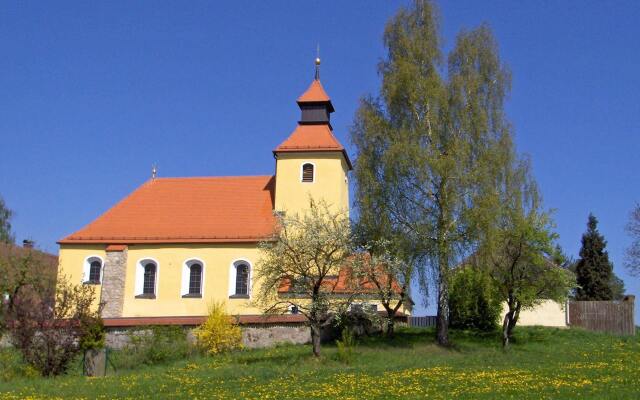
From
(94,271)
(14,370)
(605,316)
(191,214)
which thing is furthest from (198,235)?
(605,316)

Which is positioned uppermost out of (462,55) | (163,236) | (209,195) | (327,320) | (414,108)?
(462,55)

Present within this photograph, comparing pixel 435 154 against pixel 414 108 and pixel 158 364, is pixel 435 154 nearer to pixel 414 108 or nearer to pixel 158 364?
pixel 414 108

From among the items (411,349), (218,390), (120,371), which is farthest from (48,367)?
(411,349)

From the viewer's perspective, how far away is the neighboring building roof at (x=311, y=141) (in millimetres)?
38312

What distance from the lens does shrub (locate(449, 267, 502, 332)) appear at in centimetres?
3378

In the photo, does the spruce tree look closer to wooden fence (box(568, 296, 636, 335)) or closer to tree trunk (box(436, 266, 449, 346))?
wooden fence (box(568, 296, 636, 335))

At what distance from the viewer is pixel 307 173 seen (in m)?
38.4

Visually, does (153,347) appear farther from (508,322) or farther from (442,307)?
(508,322)

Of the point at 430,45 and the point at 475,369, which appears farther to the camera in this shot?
the point at 430,45

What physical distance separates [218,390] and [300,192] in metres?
19.3

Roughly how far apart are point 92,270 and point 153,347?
35.9ft

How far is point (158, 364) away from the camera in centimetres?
2791

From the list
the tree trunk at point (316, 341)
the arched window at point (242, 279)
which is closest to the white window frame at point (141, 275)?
the arched window at point (242, 279)

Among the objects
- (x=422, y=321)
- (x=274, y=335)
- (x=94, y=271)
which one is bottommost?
(x=274, y=335)
